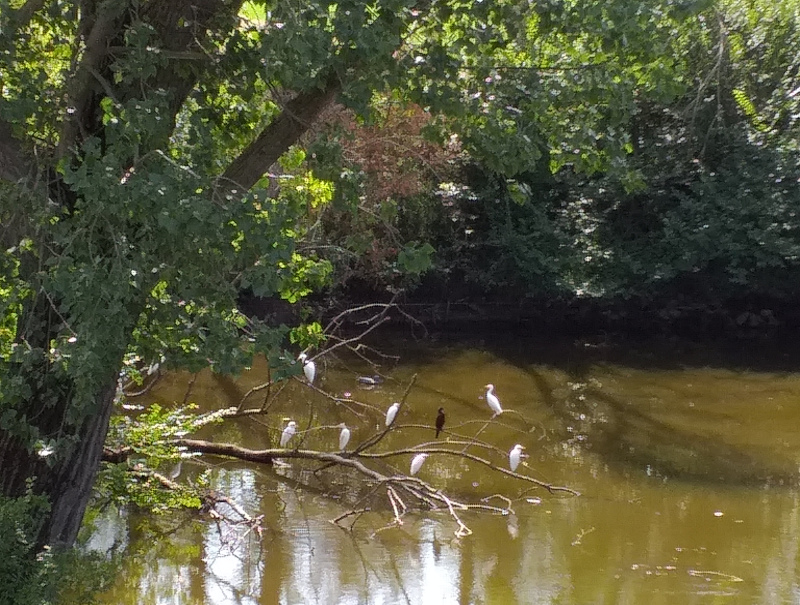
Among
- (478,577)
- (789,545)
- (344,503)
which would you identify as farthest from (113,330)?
(789,545)

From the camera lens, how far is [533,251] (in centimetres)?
1339

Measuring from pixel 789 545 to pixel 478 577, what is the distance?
237cm

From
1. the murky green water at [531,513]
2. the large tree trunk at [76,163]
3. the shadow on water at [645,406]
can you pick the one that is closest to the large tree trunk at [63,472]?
the large tree trunk at [76,163]

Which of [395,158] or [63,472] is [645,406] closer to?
[395,158]

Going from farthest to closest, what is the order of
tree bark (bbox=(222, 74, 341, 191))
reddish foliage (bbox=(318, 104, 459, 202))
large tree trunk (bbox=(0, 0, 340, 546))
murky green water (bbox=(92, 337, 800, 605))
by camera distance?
reddish foliage (bbox=(318, 104, 459, 202)) < murky green water (bbox=(92, 337, 800, 605)) < tree bark (bbox=(222, 74, 341, 191)) < large tree trunk (bbox=(0, 0, 340, 546))

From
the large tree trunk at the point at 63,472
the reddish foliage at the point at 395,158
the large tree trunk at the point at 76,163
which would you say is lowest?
the large tree trunk at the point at 63,472

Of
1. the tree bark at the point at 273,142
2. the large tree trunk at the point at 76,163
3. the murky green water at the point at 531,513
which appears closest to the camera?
the large tree trunk at the point at 76,163

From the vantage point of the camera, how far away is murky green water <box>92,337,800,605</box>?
5.47 metres

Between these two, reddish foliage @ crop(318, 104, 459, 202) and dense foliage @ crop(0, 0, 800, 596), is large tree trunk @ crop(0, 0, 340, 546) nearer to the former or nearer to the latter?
dense foliage @ crop(0, 0, 800, 596)

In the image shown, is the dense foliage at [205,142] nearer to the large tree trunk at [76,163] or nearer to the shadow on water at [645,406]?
the large tree trunk at [76,163]

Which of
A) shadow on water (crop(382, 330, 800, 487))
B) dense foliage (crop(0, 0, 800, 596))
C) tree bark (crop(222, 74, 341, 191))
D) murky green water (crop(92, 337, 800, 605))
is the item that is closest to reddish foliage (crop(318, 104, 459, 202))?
shadow on water (crop(382, 330, 800, 487))

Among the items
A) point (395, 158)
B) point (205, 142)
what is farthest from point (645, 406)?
point (205, 142)

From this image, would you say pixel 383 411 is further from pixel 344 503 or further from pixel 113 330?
pixel 113 330

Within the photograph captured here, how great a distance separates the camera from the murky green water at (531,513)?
547cm
